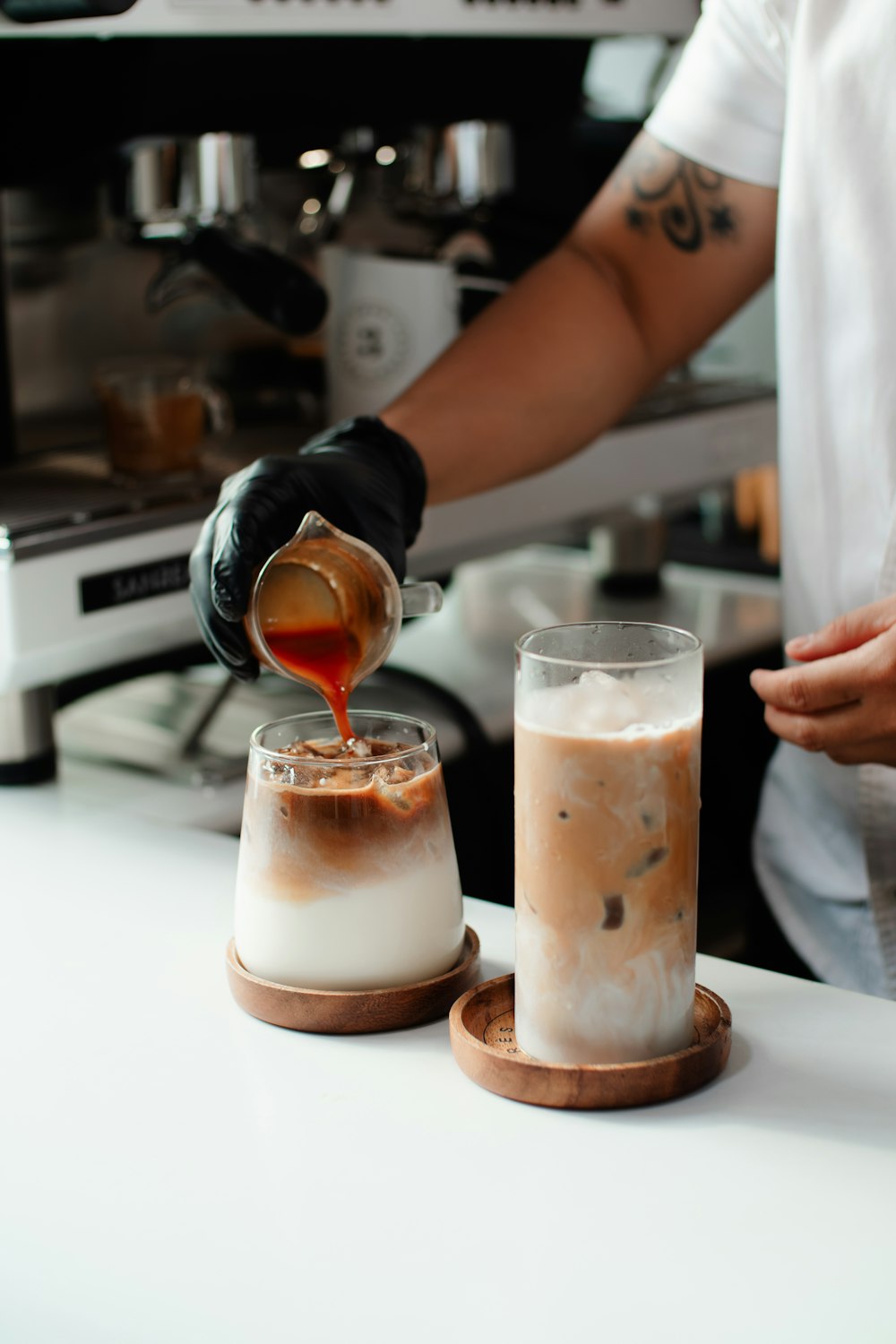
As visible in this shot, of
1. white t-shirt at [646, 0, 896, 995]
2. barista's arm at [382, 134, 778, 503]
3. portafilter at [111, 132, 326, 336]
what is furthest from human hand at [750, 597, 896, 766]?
portafilter at [111, 132, 326, 336]

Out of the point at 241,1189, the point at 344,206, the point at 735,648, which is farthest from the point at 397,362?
the point at 241,1189

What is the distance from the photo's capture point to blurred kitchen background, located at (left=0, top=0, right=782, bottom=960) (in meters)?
1.25

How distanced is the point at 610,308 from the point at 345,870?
0.71 metres

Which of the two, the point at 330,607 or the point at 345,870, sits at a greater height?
the point at 330,607

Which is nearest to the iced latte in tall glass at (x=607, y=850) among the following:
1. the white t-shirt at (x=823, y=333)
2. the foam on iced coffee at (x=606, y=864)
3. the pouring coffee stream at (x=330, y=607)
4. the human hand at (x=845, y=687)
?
the foam on iced coffee at (x=606, y=864)

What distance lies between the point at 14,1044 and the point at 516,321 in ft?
2.53

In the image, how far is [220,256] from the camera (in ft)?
4.42

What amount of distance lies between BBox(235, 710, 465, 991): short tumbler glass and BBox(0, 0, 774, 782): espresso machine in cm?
44

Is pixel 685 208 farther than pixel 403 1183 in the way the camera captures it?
Yes

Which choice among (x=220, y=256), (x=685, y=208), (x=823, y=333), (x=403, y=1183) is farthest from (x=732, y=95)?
(x=403, y=1183)

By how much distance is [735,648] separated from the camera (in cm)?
179

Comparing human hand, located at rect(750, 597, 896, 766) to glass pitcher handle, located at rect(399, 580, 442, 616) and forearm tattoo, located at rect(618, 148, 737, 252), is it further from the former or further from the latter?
forearm tattoo, located at rect(618, 148, 737, 252)

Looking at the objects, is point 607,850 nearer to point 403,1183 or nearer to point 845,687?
point 403,1183

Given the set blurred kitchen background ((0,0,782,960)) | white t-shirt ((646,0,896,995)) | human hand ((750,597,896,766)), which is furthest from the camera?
blurred kitchen background ((0,0,782,960))
